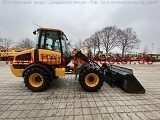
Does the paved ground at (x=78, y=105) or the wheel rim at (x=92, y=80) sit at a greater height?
the wheel rim at (x=92, y=80)

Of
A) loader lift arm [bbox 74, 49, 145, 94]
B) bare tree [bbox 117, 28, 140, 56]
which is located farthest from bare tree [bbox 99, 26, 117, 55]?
loader lift arm [bbox 74, 49, 145, 94]

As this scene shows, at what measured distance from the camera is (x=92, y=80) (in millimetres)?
6480

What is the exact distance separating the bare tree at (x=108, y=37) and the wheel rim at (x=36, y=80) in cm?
4831

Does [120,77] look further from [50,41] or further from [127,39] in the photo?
[127,39]

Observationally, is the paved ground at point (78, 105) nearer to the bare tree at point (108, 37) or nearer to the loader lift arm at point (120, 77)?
the loader lift arm at point (120, 77)

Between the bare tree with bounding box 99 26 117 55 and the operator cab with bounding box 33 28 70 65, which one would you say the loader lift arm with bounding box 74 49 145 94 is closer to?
the operator cab with bounding box 33 28 70 65

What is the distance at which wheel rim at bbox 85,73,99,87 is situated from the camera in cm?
641

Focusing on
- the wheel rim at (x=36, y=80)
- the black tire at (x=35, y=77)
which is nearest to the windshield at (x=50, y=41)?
the black tire at (x=35, y=77)

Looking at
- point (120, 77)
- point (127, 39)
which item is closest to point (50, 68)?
point (120, 77)

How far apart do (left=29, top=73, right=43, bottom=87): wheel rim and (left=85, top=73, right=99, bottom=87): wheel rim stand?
1.84m

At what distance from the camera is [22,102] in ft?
16.8

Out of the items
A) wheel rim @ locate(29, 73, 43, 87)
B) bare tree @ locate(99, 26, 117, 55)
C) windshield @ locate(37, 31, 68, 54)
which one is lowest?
wheel rim @ locate(29, 73, 43, 87)

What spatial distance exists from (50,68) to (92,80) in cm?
184

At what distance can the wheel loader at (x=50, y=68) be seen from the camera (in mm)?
6336
